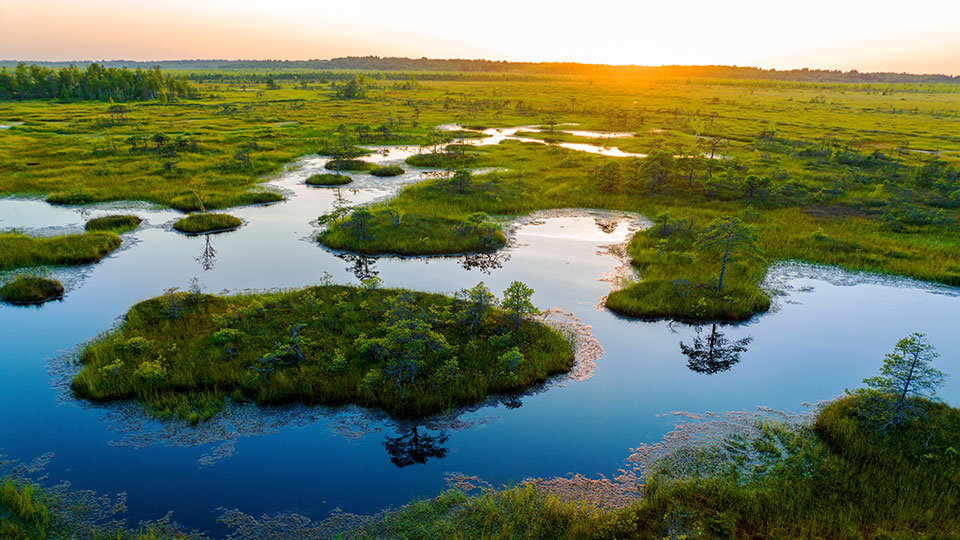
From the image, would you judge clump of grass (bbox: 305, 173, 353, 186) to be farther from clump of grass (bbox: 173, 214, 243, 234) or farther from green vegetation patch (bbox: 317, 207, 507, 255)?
green vegetation patch (bbox: 317, 207, 507, 255)

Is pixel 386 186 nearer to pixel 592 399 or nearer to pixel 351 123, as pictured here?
pixel 592 399

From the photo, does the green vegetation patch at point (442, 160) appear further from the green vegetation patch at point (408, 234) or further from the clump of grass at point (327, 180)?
the green vegetation patch at point (408, 234)

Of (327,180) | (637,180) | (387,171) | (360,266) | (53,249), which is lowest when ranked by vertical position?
(360,266)

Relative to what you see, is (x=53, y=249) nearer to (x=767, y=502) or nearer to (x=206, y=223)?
(x=206, y=223)

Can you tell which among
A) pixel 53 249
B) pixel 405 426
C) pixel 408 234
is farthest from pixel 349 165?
pixel 405 426

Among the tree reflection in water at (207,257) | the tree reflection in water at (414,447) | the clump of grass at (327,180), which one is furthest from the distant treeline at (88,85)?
the tree reflection in water at (414,447)

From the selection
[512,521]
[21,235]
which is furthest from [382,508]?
[21,235]
